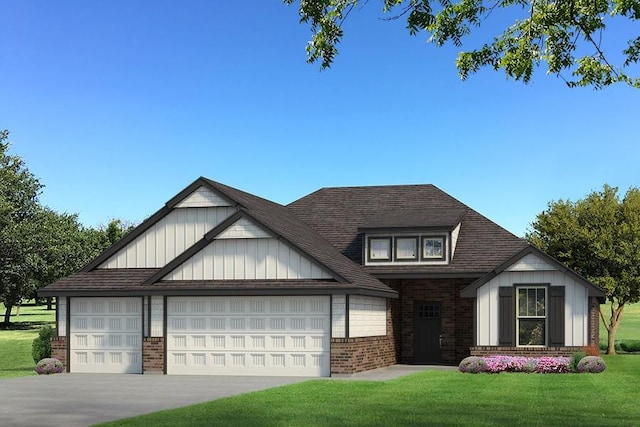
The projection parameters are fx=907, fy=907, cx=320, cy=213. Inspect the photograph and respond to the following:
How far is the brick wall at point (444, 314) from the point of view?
34062mm

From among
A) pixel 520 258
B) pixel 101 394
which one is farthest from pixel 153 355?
pixel 520 258

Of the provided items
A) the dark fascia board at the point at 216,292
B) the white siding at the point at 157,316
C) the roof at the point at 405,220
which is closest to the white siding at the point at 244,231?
the dark fascia board at the point at 216,292

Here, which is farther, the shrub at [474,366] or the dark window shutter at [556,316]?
the dark window shutter at [556,316]

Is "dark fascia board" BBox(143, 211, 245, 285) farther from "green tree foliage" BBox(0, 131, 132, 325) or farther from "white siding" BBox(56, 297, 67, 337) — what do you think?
"green tree foliage" BBox(0, 131, 132, 325)

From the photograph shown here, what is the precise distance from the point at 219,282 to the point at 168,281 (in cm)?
178

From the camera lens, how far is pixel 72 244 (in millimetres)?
67750

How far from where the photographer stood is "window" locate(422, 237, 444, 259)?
110 ft

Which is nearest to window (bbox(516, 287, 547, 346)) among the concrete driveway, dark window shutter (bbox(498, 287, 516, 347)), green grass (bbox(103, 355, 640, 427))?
dark window shutter (bbox(498, 287, 516, 347))

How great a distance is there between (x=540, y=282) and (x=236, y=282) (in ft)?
33.4

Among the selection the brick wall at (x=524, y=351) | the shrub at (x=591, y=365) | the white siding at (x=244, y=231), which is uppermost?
the white siding at (x=244, y=231)

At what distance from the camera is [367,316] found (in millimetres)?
30422

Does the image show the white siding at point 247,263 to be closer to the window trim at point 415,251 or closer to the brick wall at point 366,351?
the brick wall at point 366,351

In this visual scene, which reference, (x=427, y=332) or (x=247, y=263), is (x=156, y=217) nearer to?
(x=247, y=263)

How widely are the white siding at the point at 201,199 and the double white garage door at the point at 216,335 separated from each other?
3.61 meters
